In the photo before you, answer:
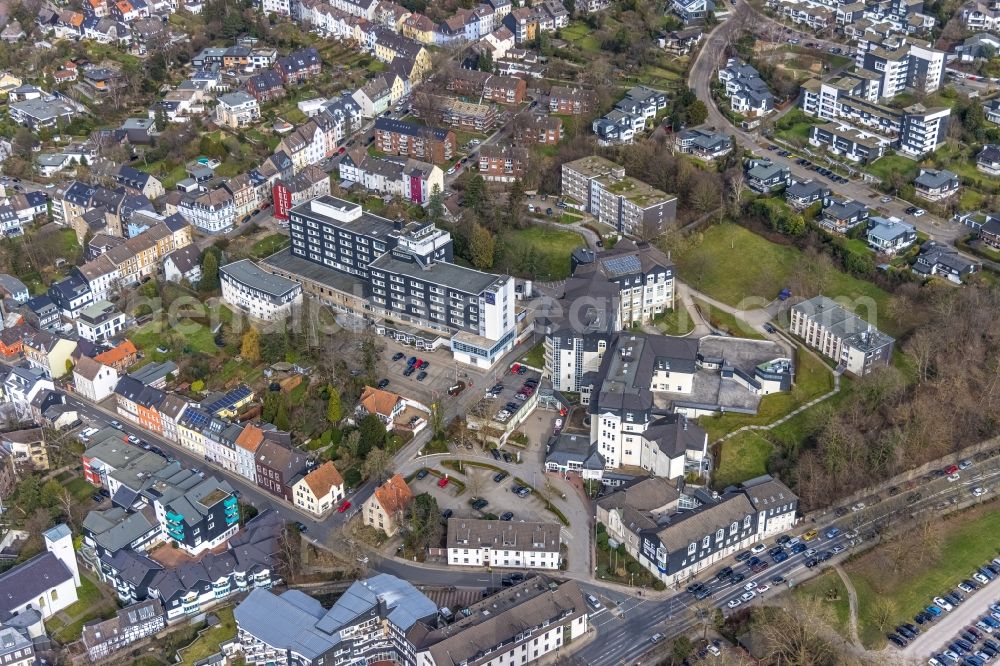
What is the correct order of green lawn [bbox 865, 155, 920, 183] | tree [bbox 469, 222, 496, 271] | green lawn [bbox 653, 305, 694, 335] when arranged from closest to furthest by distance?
green lawn [bbox 653, 305, 694, 335]
tree [bbox 469, 222, 496, 271]
green lawn [bbox 865, 155, 920, 183]

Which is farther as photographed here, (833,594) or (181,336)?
(181,336)

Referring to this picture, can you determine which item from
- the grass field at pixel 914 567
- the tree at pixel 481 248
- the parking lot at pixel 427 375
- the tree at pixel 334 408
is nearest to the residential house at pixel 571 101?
the tree at pixel 481 248

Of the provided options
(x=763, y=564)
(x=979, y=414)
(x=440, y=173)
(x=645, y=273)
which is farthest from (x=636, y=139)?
(x=763, y=564)

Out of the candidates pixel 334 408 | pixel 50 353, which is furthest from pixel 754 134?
pixel 50 353

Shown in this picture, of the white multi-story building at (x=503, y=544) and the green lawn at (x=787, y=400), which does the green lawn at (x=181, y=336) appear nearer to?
the white multi-story building at (x=503, y=544)

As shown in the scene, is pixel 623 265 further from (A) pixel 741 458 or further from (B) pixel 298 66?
(B) pixel 298 66

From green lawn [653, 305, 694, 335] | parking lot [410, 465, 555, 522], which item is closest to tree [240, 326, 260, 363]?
parking lot [410, 465, 555, 522]

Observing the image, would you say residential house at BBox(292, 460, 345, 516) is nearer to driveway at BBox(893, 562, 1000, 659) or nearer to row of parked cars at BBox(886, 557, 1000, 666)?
row of parked cars at BBox(886, 557, 1000, 666)
